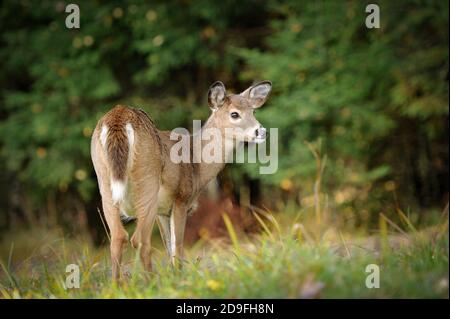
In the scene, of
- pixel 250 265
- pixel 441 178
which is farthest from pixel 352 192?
pixel 250 265

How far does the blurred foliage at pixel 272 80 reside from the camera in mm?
Answer: 10773

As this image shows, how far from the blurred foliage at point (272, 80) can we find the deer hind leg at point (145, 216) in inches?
→ 218

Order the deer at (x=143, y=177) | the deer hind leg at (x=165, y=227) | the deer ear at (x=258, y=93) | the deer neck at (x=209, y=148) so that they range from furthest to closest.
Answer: the deer ear at (x=258, y=93), the deer neck at (x=209, y=148), the deer hind leg at (x=165, y=227), the deer at (x=143, y=177)

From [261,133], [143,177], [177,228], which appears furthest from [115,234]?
[261,133]

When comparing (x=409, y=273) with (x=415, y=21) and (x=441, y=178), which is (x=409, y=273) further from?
(x=441, y=178)

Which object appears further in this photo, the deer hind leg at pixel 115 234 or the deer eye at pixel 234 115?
the deer eye at pixel 234 115

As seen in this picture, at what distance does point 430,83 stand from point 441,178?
2.12 metres

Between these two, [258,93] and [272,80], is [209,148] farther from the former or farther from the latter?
[272,80]

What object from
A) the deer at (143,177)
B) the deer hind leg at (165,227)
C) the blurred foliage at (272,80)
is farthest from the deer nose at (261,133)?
the blurred foliage at (272,80)

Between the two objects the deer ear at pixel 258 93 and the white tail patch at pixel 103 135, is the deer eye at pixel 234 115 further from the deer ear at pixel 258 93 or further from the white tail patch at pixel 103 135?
the white tail patch at pixel 103 135

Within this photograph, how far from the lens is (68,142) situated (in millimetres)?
11594

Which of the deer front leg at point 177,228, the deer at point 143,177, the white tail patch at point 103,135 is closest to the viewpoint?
the deer at point 143,177

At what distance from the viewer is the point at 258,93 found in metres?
6.75
